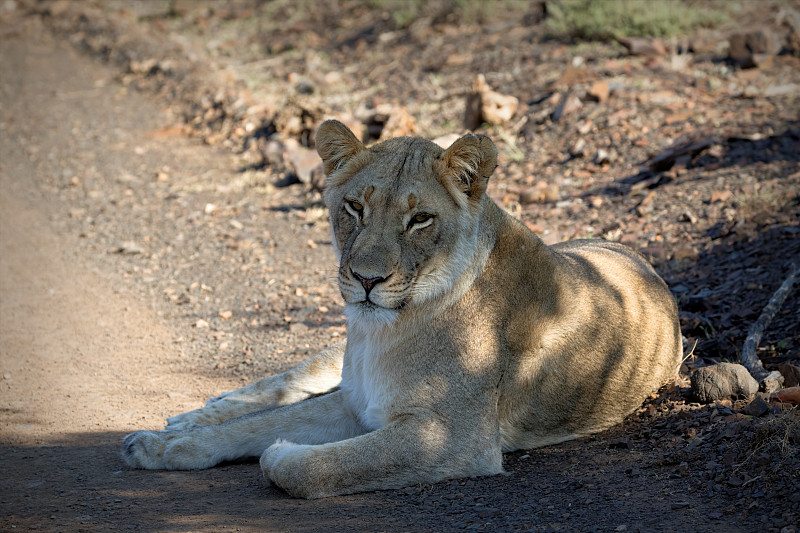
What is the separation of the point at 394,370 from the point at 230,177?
8354mm

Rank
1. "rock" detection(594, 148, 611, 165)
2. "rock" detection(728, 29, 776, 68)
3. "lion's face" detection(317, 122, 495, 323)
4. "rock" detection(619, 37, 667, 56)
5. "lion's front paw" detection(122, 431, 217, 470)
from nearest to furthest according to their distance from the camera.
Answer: "lion's face" detection(317, 122, 495, 323) < "lion's front paw" detection(122, 431, 217, 470) < "rock" detection(594, 148, 611, 165) < "rock" detection(728, 29, 776, 68) < "rock" detection(619, 37, 667, 56)

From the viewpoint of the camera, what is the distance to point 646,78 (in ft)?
38.3

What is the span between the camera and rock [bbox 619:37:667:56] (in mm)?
12609

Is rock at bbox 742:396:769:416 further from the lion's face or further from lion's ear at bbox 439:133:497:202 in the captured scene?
lion's ear at bbox 439:133:497:202

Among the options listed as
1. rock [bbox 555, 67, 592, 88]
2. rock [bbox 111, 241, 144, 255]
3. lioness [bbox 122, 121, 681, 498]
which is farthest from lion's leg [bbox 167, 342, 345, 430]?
rock [bbox 555, 67, 592, 88]

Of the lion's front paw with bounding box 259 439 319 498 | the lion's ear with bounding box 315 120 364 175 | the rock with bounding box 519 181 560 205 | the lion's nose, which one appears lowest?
the lion's front paw with bounding box 259 439 319 498

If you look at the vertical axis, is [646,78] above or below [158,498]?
above

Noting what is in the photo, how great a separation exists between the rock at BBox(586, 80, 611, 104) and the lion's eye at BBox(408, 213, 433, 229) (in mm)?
7573

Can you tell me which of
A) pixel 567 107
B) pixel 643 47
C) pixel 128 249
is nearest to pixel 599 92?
pixel 567 107

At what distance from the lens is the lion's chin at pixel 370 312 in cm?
428

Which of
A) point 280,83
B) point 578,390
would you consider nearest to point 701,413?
point 578,390

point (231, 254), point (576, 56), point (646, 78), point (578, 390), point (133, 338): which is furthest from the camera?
point (576, 56)

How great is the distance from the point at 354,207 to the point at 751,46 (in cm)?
939

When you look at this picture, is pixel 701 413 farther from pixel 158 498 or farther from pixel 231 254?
pixel 231 254
